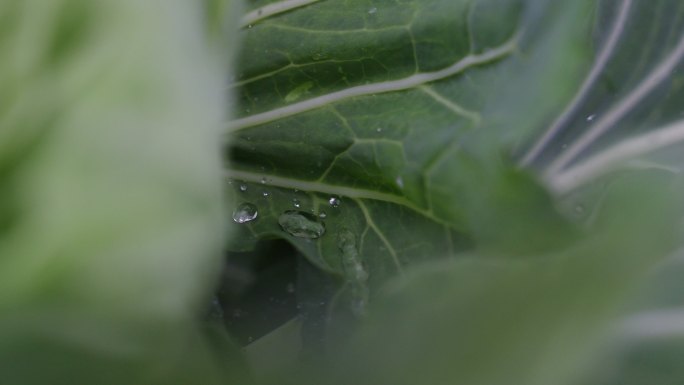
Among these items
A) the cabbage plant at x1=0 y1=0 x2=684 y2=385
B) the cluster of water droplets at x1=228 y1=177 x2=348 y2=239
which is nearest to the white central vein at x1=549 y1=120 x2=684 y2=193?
the cabbage plant at x1=0 y1=0 x2=684 y2=385

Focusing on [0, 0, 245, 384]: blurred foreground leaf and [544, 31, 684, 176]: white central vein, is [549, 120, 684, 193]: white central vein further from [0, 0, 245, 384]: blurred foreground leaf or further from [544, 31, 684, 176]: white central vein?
[0, 0, 245, 384]: blurred foreground leaf

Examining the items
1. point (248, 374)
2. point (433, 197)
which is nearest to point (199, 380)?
point (248, 374)

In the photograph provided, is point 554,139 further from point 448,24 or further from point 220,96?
point 220,96

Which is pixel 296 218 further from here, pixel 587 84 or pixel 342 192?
pixel 587 84

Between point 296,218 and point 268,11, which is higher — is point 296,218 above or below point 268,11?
below

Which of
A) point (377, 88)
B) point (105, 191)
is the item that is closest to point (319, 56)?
point (377, 88)

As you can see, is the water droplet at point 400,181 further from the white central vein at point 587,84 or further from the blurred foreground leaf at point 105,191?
the blurred foreground leaf at point 105,191

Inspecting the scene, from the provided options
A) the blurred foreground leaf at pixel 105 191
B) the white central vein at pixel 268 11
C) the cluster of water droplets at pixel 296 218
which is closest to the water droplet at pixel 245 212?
the cluster of water droplets at pixel 296 218
